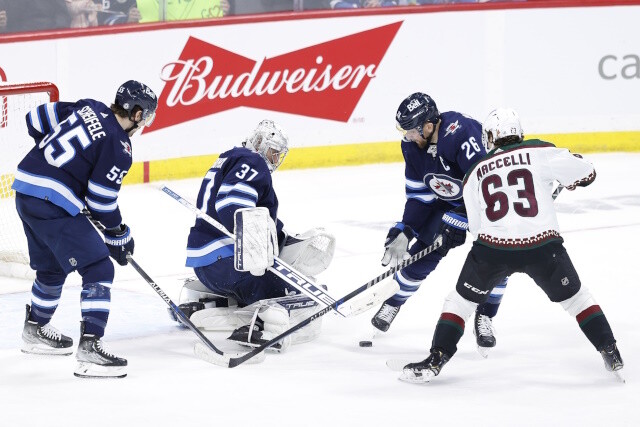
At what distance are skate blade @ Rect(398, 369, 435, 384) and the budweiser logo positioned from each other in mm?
3775

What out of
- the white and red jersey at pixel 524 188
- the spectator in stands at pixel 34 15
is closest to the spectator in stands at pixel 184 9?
the spectator in stands at pixel 34 15

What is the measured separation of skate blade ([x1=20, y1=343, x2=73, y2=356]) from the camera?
4.39 metres

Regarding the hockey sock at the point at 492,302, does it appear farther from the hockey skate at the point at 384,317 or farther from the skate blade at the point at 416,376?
the skate blade at the point at 416,376

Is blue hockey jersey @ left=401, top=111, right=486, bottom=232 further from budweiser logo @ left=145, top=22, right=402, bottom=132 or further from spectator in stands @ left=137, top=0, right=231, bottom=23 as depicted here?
spectator in stands @ left=137, top=0, right=231, bottom=23

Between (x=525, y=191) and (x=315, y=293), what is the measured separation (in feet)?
3.09

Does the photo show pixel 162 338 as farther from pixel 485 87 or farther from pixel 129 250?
pixel 485 87

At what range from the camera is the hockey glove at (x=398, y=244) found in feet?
15.3

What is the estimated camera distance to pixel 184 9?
7602mm

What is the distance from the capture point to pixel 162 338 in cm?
468

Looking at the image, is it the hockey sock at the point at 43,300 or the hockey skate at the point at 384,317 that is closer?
the hockey sock at the point at 43,300

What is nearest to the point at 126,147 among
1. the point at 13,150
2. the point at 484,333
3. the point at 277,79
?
the point at 484,333

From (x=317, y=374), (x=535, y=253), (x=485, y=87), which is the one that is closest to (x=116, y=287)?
(x=317, y=374)

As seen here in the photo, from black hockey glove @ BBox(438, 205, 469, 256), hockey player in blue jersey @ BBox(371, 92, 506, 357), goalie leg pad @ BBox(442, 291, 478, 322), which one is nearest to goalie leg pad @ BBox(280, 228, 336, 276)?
hockey player in blue jersey @ BBox(371, 92, 506, 357)

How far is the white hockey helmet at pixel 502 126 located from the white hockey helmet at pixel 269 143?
34.3 inches
